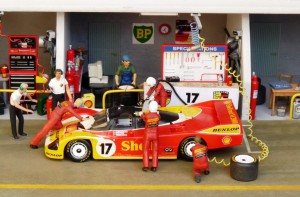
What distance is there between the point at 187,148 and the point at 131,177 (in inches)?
59.8

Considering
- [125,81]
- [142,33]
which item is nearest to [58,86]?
[125,81]

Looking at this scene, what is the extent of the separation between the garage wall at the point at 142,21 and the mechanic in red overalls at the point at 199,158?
781 cm

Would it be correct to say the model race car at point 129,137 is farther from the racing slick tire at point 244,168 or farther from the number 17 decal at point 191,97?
the number 17 decal at point 191,97

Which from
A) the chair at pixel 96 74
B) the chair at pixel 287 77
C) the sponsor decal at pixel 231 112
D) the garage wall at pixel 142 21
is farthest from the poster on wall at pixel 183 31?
the sponsor decal at pixel 231 112

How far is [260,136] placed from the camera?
14602mm

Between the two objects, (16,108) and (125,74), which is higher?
(125,74)

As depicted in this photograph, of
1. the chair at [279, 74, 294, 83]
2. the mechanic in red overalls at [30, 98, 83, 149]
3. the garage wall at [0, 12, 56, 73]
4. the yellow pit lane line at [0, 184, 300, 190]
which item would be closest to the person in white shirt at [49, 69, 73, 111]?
the mechanic in red overalls at [30, 98, 83, 149]

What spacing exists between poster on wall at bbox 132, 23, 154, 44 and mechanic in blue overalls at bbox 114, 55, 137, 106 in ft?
11.1

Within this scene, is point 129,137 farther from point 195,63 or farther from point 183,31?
point 183,31

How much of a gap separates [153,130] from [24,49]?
235 inches

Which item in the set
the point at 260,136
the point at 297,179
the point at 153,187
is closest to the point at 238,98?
the point at 260,136

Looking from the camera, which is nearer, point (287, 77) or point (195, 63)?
point (195, 63)

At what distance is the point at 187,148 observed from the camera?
12.7 m

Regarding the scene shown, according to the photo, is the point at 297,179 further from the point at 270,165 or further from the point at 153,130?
the point at 153,130
